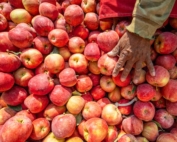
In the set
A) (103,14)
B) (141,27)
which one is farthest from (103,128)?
(103,14)

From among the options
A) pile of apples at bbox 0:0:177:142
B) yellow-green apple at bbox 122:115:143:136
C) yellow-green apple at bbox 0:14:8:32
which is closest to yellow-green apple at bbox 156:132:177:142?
pile of apples at bbox 0:0:177:142

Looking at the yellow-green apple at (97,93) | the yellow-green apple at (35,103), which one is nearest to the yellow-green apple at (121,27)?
the yellow-green apple at (97,93)

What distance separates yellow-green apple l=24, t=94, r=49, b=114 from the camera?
1.46 metres

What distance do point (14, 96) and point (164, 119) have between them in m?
1.29

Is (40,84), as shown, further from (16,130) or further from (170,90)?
(170,90)

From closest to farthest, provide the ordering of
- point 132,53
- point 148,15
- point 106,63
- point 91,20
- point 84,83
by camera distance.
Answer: point 148,15 < point 132,53 < point 106,63 < point 84,83 < point 91,20

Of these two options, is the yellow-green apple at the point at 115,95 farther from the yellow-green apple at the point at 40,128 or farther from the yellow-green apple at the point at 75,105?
the yellow-green apple at the point at 40,128

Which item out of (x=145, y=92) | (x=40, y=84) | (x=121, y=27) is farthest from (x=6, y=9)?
(x=145, y=92)

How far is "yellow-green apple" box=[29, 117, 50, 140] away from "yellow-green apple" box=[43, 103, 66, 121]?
41mm

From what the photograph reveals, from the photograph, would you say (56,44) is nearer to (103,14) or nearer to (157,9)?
(103,14)

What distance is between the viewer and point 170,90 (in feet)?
4.71

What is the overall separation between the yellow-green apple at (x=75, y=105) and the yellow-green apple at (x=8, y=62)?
541 mm

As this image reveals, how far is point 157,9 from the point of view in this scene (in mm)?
1185

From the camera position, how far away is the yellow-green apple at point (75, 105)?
1.49m
